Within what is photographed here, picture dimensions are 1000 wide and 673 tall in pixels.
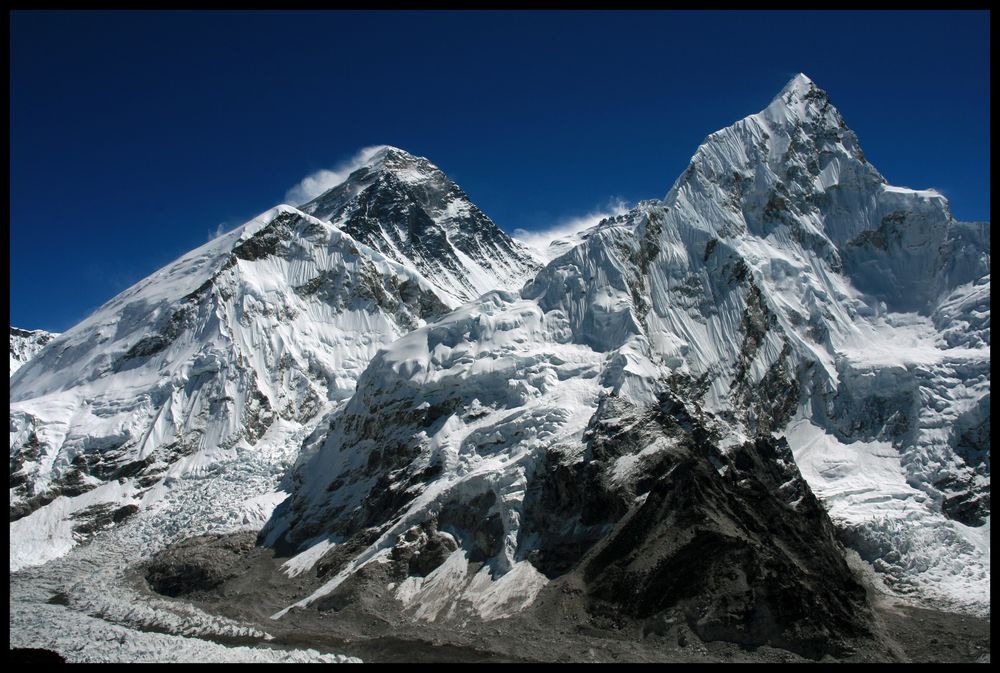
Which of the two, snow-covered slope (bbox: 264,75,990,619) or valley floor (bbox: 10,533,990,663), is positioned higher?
snow-covered slope (bbox: 264,75,990,619)

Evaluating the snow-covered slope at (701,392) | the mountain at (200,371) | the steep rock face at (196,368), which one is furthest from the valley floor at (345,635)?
the steep rock face at (196,368)

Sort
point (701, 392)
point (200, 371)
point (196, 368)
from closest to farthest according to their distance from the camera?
1. point (701, 392)
2. point (200, 371)
3. point (196, 368)

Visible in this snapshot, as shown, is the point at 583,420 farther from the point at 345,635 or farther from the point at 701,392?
the point at 345,635

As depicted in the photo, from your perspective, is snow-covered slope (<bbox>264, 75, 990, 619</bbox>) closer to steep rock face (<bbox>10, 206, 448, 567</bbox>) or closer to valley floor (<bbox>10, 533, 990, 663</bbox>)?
valley floor (<bbox>10, 533, 990, 663</bbox>)

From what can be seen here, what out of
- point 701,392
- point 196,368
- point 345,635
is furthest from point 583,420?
point 196,368

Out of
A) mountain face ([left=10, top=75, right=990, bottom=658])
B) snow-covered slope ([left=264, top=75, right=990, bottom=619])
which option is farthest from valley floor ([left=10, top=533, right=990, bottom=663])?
snow-covered slope ([left=264, top=75, right=990, bottom=619])
